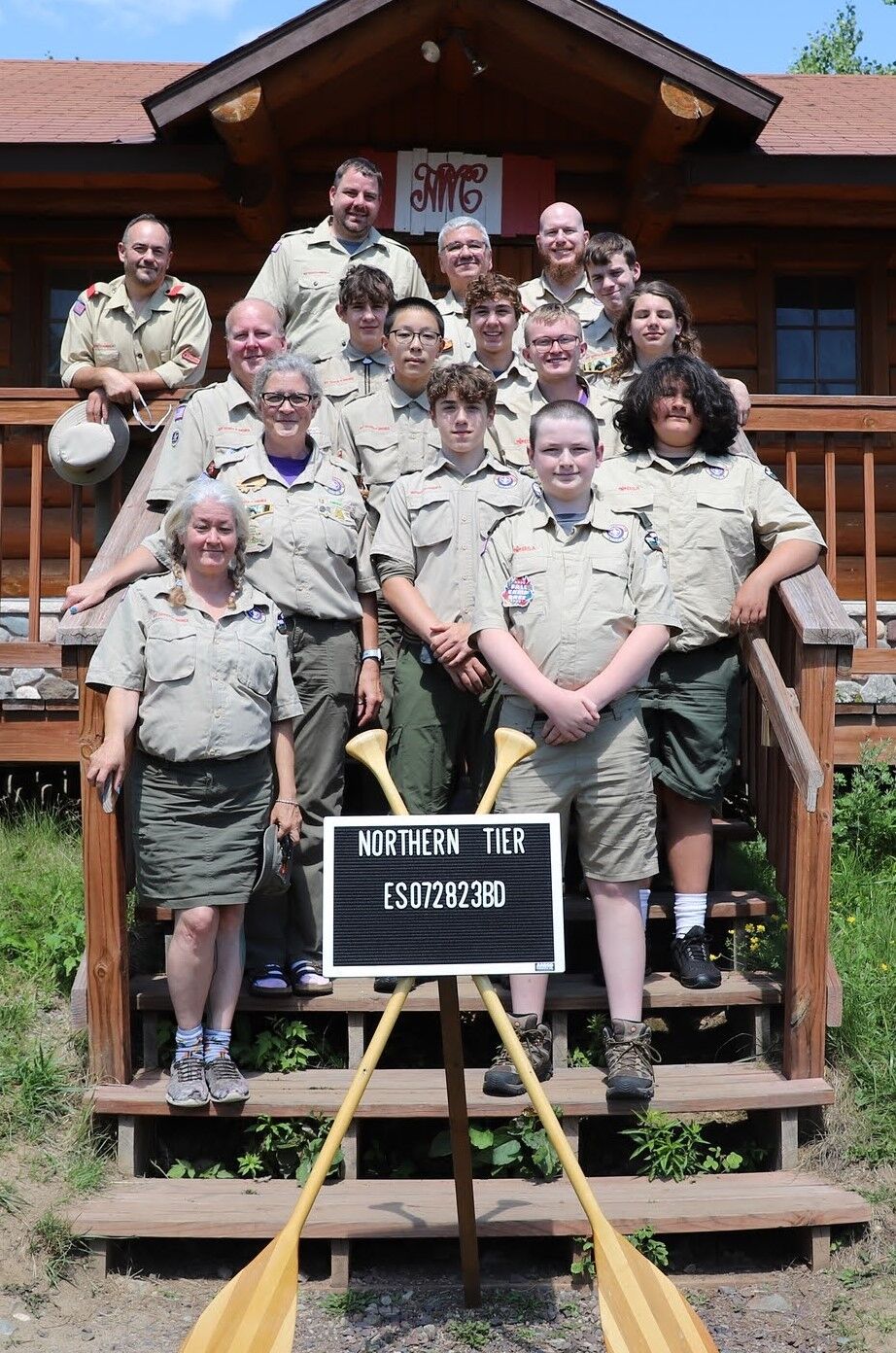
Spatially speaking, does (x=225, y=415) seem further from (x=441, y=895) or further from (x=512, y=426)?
(x=441, y=895)

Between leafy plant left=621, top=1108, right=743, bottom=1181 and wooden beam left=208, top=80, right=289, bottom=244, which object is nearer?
leafy plant left=621, top=1108, right=743, bottom=1181

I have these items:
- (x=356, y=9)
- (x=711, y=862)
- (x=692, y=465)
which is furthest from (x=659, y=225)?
(x=711, y=862)

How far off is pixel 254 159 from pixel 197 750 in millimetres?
4452

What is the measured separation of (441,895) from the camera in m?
3.01

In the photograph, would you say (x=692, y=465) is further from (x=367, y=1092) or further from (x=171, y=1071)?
(x=171, y=1071)

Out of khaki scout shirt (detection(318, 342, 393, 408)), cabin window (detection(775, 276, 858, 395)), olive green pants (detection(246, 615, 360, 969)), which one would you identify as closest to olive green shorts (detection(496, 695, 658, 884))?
olive green pants (detection(246, 615, 360, 969))

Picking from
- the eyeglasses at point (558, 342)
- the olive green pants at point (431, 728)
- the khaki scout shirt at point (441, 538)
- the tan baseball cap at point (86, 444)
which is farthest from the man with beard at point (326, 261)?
the olive green pants at point (431, 728)

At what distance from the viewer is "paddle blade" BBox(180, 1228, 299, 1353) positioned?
9.36ft

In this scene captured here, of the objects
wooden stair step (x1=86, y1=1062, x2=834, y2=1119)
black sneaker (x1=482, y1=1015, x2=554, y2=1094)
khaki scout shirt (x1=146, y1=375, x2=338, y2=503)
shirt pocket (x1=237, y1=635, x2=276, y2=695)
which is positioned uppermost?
khaki scout shirt (x1=146, y1=375, x2=338, y2=503)

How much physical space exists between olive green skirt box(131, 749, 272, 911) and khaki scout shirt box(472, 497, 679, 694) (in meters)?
0.81

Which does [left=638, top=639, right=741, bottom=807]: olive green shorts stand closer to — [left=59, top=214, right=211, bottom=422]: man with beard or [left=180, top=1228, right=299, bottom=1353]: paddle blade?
[left=180, top=1228, right=299, bottom=1353]: paddle blade

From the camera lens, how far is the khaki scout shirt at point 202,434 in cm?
440

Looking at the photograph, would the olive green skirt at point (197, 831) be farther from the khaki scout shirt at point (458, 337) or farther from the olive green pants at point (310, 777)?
the khaki scout shirt at point (458, 337)

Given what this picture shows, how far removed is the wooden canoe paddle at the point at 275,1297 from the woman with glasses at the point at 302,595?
113 cm
